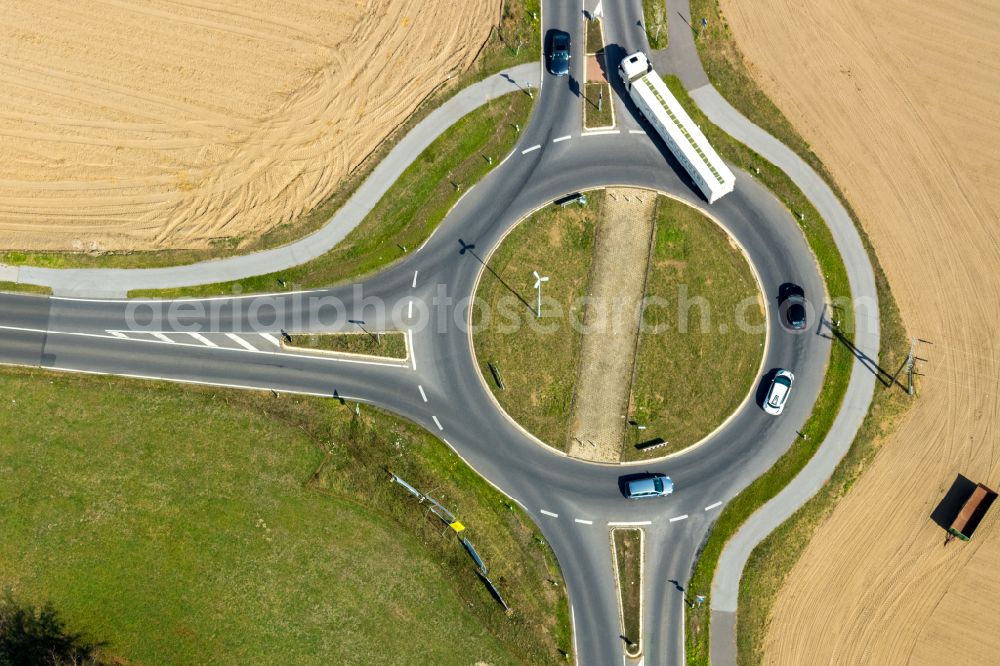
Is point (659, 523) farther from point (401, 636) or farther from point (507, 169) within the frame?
point (507, 169)

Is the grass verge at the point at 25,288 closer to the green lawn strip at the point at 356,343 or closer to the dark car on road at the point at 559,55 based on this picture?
the green lawn strip at the point at 356,343

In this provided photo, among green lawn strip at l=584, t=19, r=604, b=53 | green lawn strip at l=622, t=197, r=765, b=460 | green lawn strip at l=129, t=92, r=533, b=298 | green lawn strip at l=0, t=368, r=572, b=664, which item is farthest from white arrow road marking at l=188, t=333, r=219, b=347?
green lawn strip at l=584, t=19, r=604, b=53

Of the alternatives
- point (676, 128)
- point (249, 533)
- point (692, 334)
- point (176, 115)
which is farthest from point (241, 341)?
point (676, 128)

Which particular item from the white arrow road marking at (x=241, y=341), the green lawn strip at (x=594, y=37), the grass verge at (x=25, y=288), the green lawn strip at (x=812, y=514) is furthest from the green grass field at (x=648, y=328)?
the grass verge at (x=25, y=288)

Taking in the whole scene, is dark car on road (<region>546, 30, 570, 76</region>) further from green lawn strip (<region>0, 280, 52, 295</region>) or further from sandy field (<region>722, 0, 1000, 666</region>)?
green lawn strip (<region>0, 280, 52, 295</region>)

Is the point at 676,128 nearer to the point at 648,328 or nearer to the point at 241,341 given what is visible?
the point at 648,328

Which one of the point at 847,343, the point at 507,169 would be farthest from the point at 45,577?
the point at 847,343

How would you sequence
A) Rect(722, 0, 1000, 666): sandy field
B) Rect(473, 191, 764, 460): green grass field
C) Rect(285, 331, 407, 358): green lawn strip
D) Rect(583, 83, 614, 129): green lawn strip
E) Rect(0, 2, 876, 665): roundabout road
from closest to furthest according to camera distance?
Rect(722, 0, 1000, 666): sandy field → Rect(0, 2, 876, 665): roundabout road → Rect(473, 191, 764, 460): green grass field → Rect(285, 331, 407, 358): green lawn strip → Rect(583, 83, 614, 129): green lawn strip
